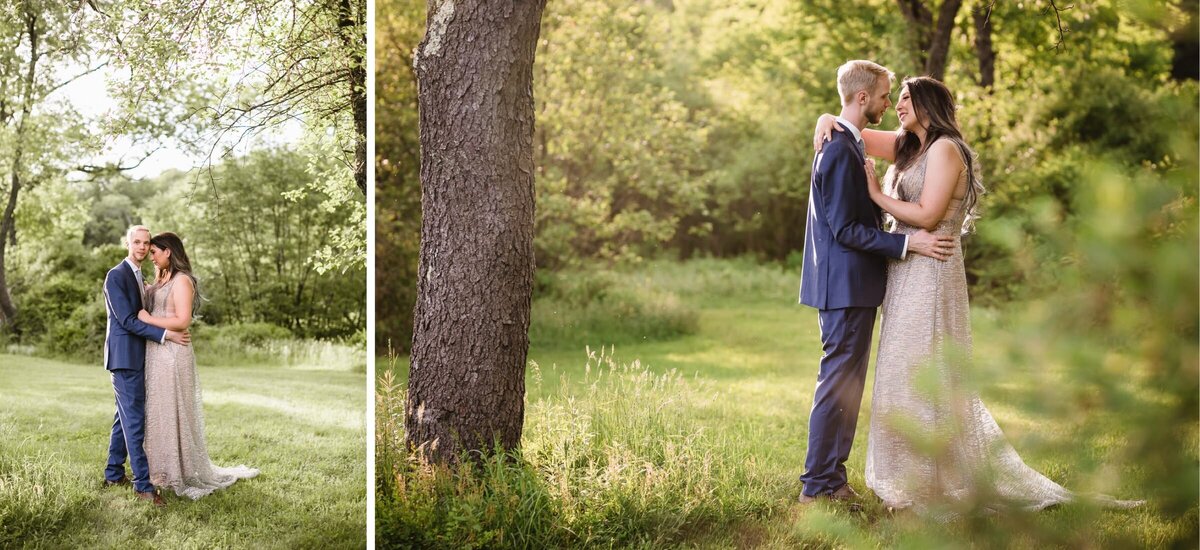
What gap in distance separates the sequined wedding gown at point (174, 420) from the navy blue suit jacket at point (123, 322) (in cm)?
8

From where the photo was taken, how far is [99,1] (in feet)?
10.3

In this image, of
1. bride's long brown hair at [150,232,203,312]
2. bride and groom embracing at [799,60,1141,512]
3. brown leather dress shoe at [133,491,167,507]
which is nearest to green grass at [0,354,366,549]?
brown leather dress shoe at [133,491,167,507]

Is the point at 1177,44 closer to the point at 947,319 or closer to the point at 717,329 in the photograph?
the point at 717,329

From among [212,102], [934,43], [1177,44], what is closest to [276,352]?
[212,102]

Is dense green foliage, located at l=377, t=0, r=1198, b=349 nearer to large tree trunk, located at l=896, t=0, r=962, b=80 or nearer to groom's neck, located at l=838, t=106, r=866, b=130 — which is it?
large tree trunk, located at l=896, t=0, r=962, b=80

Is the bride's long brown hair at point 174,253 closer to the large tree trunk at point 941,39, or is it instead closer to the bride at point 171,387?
the bride at point 171,387

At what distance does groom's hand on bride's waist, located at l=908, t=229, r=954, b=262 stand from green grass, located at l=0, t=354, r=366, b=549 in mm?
2428

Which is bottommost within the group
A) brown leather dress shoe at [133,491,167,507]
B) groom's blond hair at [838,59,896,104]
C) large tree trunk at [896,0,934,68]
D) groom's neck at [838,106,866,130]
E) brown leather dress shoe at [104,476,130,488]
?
brown leather dress shoe at [133,491,167,507]

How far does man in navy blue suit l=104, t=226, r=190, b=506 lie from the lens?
311 cm

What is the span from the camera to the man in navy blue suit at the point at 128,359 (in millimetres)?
3107

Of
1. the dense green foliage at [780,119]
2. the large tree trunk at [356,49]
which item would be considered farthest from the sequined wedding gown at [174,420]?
the dense green foliage at [780,119]

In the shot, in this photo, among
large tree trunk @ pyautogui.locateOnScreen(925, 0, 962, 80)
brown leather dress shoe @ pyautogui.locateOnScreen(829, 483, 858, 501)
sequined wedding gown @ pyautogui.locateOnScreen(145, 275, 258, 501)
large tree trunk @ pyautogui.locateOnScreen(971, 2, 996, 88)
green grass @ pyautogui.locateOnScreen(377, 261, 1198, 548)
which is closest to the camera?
green grass @ pyautogui.locateOnScreen(377, 261, 1198, 548)

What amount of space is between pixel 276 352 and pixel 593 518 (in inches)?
68.7

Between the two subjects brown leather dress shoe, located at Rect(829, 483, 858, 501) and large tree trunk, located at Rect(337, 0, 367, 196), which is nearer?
brown leather dress shoe, located at Rect(829, 483, 858, 501)
